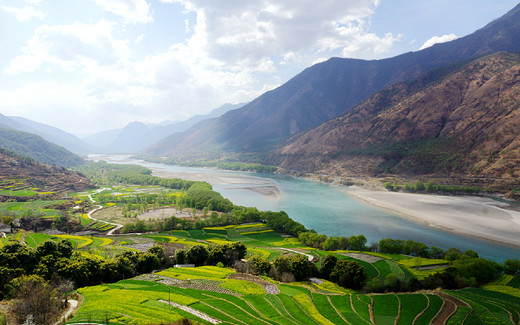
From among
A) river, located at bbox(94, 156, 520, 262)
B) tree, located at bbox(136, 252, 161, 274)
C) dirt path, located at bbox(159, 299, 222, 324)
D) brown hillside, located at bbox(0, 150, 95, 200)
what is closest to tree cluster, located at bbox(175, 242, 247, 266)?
tree, located at bbox(136, 252, 161, 274)

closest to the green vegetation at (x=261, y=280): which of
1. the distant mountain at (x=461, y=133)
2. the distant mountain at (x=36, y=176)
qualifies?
the distant mountain at (x=36, y=176)

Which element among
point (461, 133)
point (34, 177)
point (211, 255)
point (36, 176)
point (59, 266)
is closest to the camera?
point (59, 266)

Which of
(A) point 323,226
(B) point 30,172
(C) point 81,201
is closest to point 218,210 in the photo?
(A) point 323,226

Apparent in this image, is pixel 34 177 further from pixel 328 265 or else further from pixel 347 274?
pixel 347 274

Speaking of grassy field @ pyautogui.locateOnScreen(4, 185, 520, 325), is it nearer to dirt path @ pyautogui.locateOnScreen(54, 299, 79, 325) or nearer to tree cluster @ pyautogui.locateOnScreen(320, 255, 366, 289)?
dirt path @ pyautogui.locateOnScreen(54, 299, 79, 325)

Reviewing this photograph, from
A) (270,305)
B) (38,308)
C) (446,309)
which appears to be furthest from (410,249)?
(38,308)

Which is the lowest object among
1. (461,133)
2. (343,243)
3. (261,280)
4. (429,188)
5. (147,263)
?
(147,263)

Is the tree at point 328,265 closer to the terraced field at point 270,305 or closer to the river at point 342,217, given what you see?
the terraced field at point 270,305

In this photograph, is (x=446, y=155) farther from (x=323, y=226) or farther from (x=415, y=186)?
(x=323, y=226)
